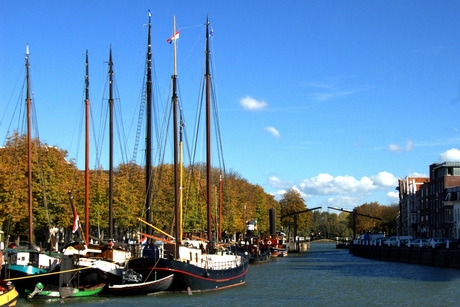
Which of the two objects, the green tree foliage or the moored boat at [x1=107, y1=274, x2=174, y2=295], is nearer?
the moored boat at [x1=107, y1=274, x2=174, y2=295]

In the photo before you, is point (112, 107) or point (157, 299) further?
point (112, 107)

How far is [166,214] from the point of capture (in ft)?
323

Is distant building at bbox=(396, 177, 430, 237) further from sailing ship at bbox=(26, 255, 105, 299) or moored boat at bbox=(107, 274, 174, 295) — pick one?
sailing ship at bbox=(26, 255, 105, 299)

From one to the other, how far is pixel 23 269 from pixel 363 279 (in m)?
37.2

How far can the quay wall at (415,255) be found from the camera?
79.4m

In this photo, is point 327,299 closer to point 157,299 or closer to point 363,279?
point 157,299

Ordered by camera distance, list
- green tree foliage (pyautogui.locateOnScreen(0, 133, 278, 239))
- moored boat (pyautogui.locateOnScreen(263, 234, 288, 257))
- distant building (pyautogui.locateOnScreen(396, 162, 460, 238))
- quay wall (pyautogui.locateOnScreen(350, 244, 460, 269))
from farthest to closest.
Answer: moored boat (pyautogui.locateOnScreen(263, 234, 288, 257)) → distant building (pyautogui.locateOnScreen(396, 162, 460, 238)) → quay wall (pyautogui.locateOnScreen(350, 244, 460, 269)) → green tree foliage (pyautogui.locateOnScreen(0, 133, 278, 239))

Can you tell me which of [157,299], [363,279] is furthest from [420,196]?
[157,299]

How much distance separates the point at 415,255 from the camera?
310 feet

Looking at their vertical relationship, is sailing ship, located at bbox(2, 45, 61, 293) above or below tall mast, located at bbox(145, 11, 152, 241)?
below

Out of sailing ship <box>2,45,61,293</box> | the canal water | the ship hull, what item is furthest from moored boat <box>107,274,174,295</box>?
sailing ship <box>2,45,61,293</box>

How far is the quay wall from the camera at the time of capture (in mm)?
79394

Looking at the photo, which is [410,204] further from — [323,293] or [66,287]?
[66,287]

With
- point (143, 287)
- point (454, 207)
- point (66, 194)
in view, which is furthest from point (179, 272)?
point (454, 207)
